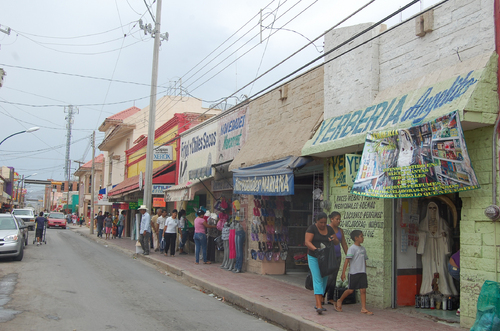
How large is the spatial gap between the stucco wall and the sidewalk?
3.89 metres

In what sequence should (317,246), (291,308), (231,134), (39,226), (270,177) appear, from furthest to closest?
(39,226) → (231,134) → (270,177) → (291,308) → (317,246)

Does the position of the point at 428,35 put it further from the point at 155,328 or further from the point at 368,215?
the point at 155,328

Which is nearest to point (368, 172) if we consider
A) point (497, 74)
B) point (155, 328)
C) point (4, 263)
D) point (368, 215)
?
point (368, 215)

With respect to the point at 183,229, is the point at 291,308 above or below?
below

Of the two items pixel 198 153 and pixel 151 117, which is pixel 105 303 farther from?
pixel 151 117

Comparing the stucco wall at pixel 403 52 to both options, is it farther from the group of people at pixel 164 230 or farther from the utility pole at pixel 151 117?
the utility pole at pixel 151 117

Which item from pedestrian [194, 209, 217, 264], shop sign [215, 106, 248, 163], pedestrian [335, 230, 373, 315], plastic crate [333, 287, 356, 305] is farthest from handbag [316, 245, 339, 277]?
pedestrian [194, 209, 217, 264]

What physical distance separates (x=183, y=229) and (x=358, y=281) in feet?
39.5

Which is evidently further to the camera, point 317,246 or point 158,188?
point 158,188

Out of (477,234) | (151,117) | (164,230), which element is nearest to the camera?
(477,234)

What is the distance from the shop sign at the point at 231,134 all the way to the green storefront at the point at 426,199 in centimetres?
495

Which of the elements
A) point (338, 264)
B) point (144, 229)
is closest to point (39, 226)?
point (144, 229)

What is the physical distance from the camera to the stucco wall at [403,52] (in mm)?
6801

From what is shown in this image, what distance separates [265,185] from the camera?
10922 mm
